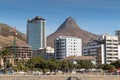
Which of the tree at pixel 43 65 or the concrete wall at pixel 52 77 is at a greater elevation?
the tree at pixel 43 65

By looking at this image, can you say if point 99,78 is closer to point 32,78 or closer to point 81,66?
point 32,78

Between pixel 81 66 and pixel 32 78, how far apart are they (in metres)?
88.1

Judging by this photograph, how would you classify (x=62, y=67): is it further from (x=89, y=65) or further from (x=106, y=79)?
(x=106, y=79)

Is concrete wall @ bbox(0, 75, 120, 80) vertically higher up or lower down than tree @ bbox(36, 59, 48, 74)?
lower down

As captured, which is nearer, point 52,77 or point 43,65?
point 52,77

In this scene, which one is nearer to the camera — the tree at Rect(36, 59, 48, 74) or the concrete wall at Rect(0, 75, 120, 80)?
the concrete wall at Rect(0, 75, 120, 80)

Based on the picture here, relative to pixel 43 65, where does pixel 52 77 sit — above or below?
below

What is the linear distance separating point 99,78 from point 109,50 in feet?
429

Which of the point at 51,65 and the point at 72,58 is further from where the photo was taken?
the point at 72,58

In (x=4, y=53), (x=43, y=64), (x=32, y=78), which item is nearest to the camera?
(x=32, y=78)

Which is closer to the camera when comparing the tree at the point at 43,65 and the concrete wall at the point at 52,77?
the concrete wall at the point at 52,77

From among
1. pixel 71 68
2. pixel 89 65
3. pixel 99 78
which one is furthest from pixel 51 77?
pixel 89 65

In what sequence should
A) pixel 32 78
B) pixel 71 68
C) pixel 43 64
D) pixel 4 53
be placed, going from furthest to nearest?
pixel 71 68 → pixel 43 64 → pixel 4 53 → pixel 32 78

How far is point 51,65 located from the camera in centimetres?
11719
